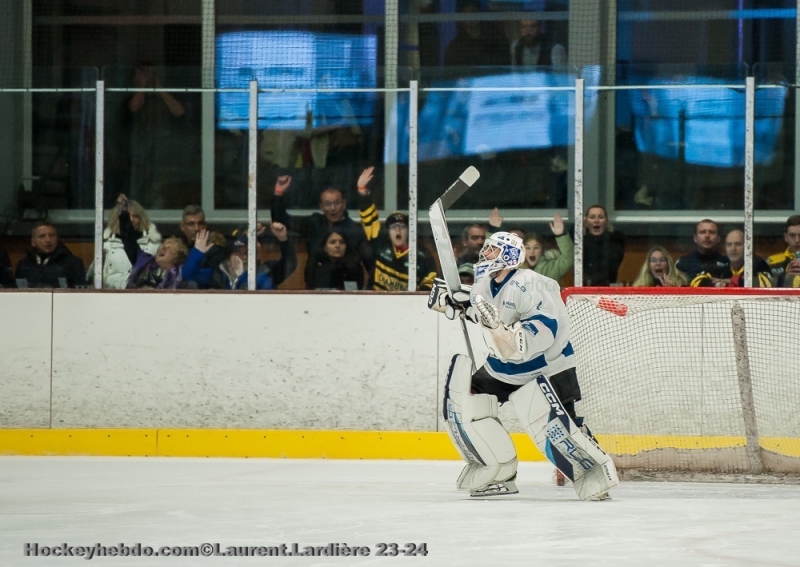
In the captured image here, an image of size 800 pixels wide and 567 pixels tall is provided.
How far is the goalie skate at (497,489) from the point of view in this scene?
19.3 feet

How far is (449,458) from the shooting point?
7586mm

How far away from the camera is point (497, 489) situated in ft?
19.4

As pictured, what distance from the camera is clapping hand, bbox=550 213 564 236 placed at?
773cm

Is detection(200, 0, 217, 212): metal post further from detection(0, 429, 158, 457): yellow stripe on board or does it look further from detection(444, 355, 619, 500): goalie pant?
detection(444, 355, 619, 500): goalie pant

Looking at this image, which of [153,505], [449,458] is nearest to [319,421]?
[449,458]

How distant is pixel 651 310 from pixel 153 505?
9.79 ft

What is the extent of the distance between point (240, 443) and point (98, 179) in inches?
66.7

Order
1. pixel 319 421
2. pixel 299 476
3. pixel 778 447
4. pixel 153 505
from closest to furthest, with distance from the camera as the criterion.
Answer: pixel 153 505, pixel 299 476, pixel 778 447, pixel 319 421

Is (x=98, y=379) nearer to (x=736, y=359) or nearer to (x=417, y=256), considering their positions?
(x=417, y=256)

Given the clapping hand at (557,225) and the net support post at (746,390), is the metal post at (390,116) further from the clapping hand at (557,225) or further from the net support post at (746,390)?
the net support post at (746,390)

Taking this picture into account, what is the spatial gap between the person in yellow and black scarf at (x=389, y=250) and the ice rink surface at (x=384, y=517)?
118 cm

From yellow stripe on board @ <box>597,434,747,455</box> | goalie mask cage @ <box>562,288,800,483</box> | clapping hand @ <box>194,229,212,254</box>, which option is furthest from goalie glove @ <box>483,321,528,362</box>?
clapping hand @ <box>194,229,212,254</box>

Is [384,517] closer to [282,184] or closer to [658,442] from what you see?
[658,442]

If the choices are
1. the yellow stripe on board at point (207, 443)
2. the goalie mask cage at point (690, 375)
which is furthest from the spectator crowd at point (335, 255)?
the yellow stripe on board at point (207, 443)
